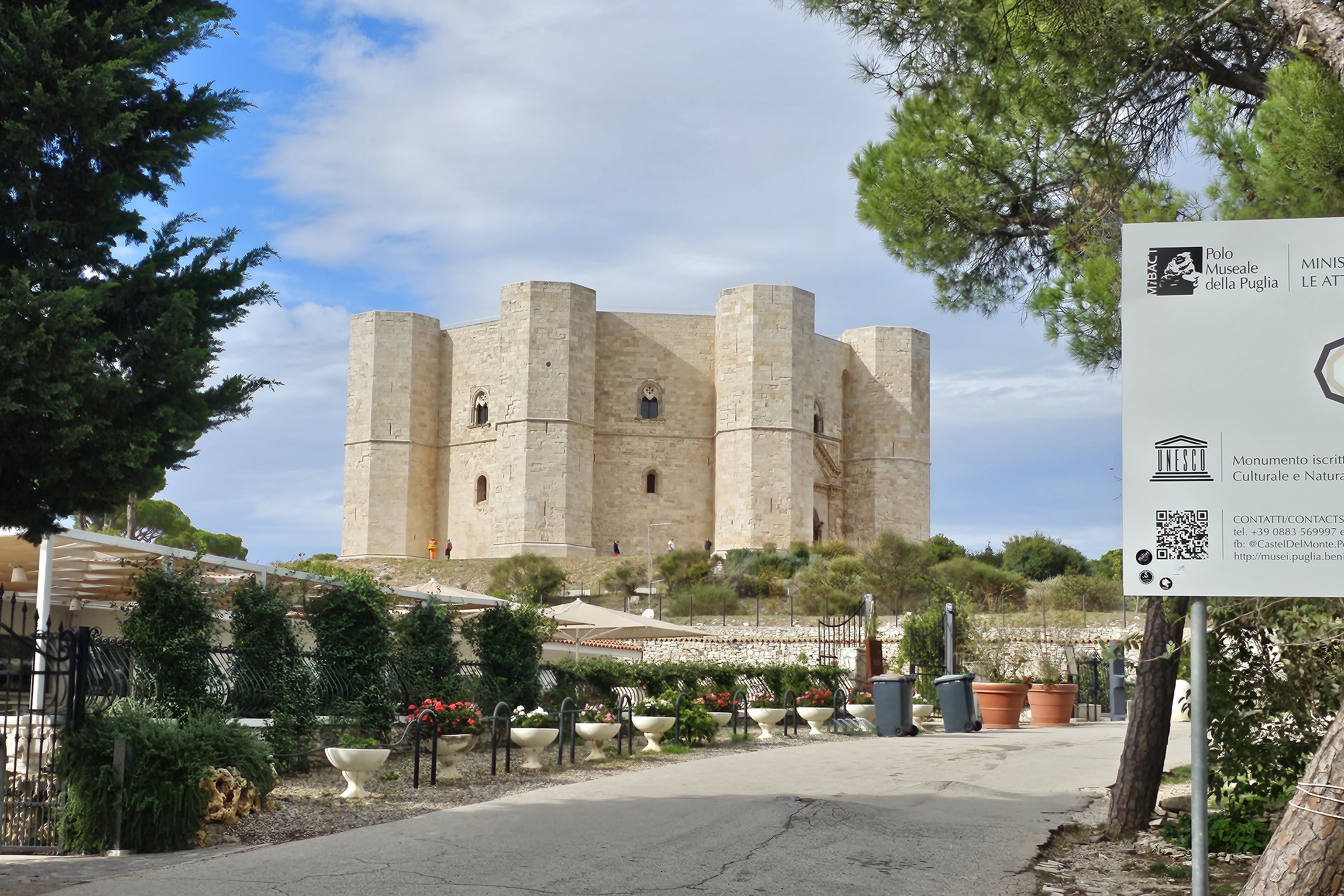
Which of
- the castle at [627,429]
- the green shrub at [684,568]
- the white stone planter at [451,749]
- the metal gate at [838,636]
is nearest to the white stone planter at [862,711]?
the metal gate at [838,636]

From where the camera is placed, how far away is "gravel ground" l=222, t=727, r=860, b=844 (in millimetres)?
7621

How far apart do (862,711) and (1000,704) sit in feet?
6.80

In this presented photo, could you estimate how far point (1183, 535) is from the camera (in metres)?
3.82

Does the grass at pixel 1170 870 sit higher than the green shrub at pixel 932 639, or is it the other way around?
the green shrub at pixel 932 639

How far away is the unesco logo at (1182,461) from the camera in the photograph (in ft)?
12.6

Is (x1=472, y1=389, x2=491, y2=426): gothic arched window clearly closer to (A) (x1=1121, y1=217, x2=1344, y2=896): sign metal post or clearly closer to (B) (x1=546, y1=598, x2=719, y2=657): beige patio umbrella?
(B) (x1=546, y1=598, x2=719, y2=657): beige patio umbrella

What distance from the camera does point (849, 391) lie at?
5116 centimetres

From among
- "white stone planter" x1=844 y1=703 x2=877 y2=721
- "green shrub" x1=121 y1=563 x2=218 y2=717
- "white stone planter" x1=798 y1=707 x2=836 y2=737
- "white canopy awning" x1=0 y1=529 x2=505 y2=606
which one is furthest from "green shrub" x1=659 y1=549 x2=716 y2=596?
"green shrub" x1=121 y1=563 x2=218 y2=717

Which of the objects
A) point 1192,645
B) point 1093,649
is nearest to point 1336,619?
point 1192,645

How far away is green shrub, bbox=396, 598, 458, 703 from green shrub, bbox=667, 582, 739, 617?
22.0m

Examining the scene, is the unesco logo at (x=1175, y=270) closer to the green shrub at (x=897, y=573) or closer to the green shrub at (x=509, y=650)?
the green shrub at (x=509, y=650)

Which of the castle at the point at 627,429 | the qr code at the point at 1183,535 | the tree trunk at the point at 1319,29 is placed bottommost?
the qr code at the point at 1183,535

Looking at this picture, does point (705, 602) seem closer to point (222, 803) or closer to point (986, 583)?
point (986, 583)

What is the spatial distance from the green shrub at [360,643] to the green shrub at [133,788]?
4.72 meters
